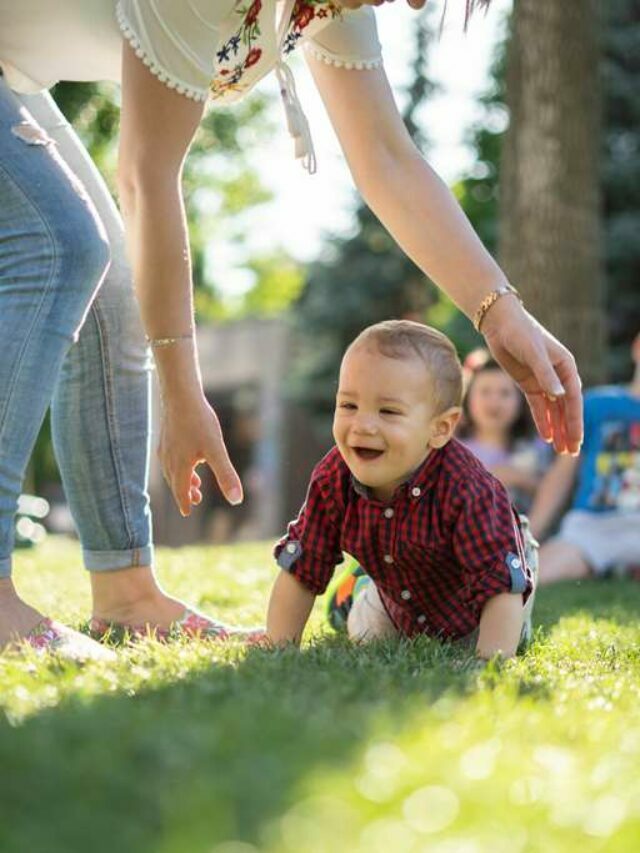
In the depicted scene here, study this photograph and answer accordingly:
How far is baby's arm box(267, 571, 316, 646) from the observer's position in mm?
3061

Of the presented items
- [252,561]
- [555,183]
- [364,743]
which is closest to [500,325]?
[364,743]

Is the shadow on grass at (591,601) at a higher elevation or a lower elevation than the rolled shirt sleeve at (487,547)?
lower

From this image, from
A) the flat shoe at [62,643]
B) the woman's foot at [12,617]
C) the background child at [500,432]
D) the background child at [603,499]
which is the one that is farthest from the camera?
the background child at [500,432]

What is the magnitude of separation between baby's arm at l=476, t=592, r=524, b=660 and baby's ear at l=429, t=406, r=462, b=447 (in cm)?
38

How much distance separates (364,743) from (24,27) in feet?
5.73

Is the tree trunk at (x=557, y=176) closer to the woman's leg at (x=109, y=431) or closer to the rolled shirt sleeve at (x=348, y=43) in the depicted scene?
the rolled shirt sleeve at (x=348, y=43)

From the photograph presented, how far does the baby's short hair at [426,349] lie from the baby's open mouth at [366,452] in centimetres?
18

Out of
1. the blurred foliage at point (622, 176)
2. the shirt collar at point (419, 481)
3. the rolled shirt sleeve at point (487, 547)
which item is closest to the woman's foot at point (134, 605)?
the shirt collar at point (419, 481)

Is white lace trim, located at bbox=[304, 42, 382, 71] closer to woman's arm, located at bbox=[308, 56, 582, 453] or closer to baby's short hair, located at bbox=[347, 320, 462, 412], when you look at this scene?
woman's arm, located at bbox=[308, 56, 582, 453]

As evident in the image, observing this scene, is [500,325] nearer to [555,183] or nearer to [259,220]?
[555,183]

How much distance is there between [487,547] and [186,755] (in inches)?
59.0

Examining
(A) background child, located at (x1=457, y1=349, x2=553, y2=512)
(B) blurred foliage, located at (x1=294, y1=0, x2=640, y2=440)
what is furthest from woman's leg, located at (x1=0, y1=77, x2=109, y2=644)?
(B) blurred foliage, located at (x1=294, y1=0, x2=640, y2=440)

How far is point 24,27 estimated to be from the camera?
106 inches

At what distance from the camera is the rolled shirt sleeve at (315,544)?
3076mm
